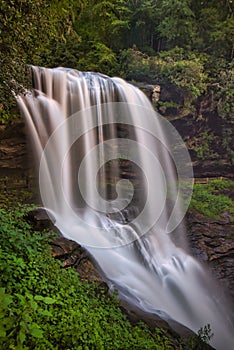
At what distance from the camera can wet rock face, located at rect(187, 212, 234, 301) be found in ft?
24.3

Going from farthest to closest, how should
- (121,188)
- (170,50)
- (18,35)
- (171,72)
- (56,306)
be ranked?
(170,50) → (171,72) → (121,188) → (18,35) → (56,306)

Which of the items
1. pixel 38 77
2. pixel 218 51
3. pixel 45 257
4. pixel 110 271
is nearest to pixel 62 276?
pixel 45 257

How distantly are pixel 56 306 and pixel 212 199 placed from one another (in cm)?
791

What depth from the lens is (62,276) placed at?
12.1 ft

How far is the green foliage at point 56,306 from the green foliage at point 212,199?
5727mm

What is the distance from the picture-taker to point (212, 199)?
9875 mm

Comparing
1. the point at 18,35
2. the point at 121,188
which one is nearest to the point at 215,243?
the point at 121,188

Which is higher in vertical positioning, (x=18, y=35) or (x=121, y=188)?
(x=18, y=35)

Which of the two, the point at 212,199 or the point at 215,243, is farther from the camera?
the point at 212,199

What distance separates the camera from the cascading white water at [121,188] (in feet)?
20.0

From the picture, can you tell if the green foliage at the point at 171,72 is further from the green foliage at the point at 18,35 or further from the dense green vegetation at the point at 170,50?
the green foliage at the point at 18,35

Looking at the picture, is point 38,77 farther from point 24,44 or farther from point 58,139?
point 24,44

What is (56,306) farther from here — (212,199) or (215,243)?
(212,199)

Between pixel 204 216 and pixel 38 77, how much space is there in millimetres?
6322
